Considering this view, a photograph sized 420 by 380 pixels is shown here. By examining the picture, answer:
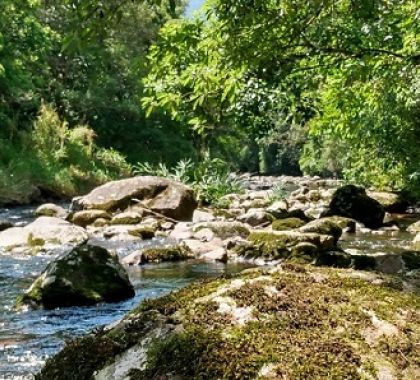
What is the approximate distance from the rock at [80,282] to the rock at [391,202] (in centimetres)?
1328

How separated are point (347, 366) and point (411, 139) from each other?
15.3 meters

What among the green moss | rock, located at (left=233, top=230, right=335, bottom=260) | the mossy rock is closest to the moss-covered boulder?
rock, located at (left=233, top=230, right=335, bottom=260)

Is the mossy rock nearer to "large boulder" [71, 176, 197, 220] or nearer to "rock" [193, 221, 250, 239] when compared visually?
"rock" [193, 221, 250, 239]

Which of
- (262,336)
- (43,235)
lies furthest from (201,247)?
(262,336)

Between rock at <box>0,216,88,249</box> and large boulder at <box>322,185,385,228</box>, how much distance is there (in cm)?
726


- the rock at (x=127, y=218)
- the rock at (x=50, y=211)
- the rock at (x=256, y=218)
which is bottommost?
the rock at (x=256, y=218)

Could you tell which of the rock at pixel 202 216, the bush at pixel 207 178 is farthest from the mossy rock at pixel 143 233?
the bush at pixel 207 178

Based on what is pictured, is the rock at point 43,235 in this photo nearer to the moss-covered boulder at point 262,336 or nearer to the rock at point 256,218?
the rock at point 256,218

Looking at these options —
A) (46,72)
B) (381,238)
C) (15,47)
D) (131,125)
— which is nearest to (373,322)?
(381,238)

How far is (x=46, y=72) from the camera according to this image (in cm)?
3019

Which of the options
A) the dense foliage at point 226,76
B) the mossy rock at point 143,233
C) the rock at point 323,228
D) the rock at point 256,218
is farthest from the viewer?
the rock at point 256,218

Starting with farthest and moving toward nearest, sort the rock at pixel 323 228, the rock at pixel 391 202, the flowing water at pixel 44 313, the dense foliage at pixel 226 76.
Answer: the rock at pixel 391 202
the rock at pixel 323 228
the dense foliage at pixel 226 76
the flowing water at pixel 44 313

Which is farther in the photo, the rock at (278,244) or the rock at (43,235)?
the rock at (43,235)

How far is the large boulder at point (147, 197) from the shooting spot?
1630 cm
